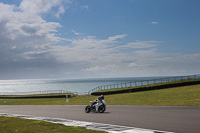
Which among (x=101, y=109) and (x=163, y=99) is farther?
(x=163, y=99)

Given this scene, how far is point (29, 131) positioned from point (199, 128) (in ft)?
23.8

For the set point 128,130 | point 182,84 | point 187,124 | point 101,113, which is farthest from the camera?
point 182,84

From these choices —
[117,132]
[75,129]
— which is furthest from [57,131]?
[117,132]

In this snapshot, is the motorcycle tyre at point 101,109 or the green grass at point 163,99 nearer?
the motorcycle tyre at point 101,109

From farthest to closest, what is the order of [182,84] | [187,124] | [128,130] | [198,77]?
[198,77] → [182,84] → [187,124] → [128,130]

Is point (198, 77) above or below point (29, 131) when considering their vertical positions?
above

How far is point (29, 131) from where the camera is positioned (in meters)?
9.84

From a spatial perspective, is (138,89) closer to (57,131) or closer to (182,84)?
(182,84)

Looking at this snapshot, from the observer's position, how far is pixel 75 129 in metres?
9.95

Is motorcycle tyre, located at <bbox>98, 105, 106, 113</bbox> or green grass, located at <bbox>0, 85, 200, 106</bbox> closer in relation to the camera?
motorcycle tyre, located at <bbox>98, 105, 106, 113</bbox>

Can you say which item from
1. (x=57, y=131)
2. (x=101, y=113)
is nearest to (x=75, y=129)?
(x=57, y=131)

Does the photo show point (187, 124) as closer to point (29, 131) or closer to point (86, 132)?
point (86, 132)

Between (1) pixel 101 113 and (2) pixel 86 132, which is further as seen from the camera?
(1) pixel 101 113

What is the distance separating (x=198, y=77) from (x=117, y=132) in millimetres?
37768
